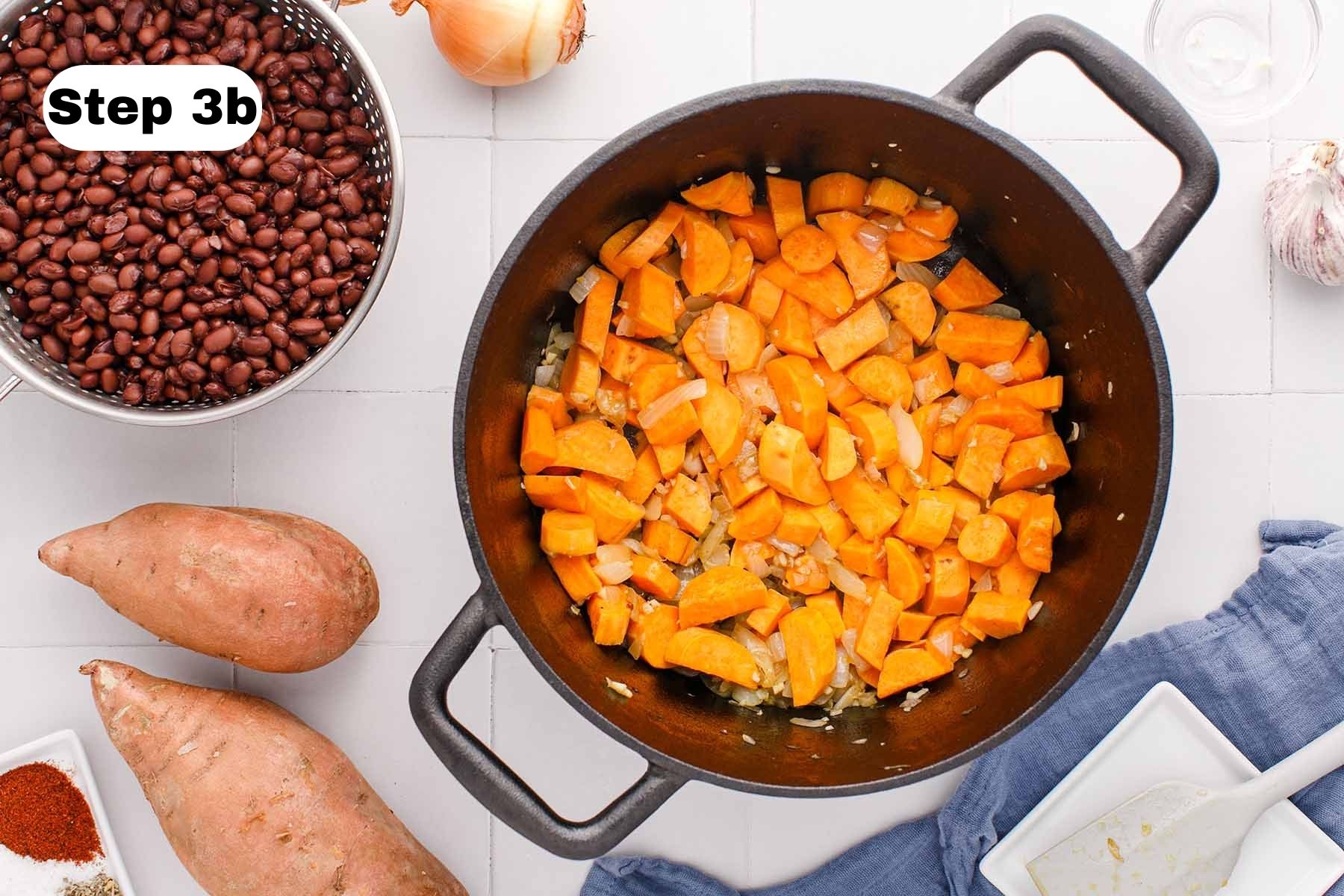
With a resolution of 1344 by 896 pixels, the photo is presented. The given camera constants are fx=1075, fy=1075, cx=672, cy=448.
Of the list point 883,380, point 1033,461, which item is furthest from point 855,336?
point 1033,461

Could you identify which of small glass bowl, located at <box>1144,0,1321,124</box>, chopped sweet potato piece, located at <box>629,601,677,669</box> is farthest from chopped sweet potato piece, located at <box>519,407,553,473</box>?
small glass bowl, located at <box>1144,0,1321,124</box>

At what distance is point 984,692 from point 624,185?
77 cm

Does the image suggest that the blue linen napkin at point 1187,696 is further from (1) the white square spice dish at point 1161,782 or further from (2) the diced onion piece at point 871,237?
(2) the diced onion piece at point 871,237

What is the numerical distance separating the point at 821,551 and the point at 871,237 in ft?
1.36

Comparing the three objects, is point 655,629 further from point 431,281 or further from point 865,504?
point 431,281

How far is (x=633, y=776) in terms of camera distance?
1.54 m

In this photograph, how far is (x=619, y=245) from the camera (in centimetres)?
139

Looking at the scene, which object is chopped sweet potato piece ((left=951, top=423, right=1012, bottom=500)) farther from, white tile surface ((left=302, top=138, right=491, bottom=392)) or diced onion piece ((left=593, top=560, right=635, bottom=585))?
white tile surface ((left=302, top=138, right=491, bottom=392))

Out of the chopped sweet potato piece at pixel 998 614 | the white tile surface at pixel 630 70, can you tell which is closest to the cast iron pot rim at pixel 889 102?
the chopped sweet potato piece at pixel 998 614

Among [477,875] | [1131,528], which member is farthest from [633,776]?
[1131,528]

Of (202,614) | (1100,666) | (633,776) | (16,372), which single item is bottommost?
(633,776)

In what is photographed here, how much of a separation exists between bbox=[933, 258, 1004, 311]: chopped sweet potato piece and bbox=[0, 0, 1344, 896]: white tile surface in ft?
0.86

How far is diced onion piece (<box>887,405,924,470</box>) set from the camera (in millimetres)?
1386

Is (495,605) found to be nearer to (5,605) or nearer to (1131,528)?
(1131,528)
